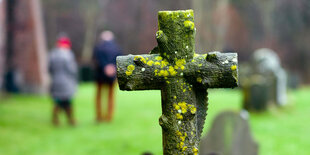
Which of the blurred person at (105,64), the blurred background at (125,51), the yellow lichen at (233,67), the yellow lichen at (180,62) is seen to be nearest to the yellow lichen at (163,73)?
the yellow lichen at (180,62)

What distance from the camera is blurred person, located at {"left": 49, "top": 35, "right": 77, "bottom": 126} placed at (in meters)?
11.3

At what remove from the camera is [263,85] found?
13031 millimetres

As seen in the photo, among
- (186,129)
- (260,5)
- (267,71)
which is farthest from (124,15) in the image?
(186,129)

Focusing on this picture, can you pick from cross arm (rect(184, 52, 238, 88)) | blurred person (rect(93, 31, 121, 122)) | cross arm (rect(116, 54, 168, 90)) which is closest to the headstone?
blurred person (rect(93, 31, 121, 122))

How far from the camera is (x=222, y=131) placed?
6453 millimetres

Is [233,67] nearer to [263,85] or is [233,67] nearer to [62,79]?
[62,79]

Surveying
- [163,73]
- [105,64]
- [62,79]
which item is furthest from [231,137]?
[62,79]

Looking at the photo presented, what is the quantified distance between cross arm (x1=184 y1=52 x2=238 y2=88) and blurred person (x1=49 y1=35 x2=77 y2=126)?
318 inches

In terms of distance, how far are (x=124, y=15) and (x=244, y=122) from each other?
37742mm

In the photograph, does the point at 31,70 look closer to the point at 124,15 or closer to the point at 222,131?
the point at 222,131

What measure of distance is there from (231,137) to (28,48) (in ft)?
42.7

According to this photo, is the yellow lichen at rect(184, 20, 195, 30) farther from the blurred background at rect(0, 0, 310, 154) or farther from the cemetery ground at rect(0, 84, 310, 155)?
the cemetery ground at rect(0, 84, 310, 155)

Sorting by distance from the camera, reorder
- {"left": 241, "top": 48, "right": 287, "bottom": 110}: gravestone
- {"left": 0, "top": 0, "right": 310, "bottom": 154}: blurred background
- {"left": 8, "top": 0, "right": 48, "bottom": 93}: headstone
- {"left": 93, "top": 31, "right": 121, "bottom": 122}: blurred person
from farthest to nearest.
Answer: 1. {"left": 8, "top": 0, "right": 48, "bottom": 93}: headstone
2. {"left": 241, "top": 48, "right": 287, "bottom": 110}: gravestone
3. {"left": 93, "top": 31, "right": 121, "bottom": 122}: blurred person
4. {"left": 0, "top": 0, "right": 310, "bottom": 154}: blurred background

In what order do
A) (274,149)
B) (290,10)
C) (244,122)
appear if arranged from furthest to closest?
(290,10), (274,149), (244,122)
